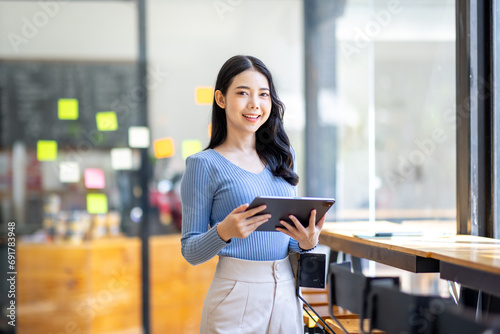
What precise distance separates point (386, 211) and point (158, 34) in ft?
7.37

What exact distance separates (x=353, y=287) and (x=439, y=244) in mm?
587

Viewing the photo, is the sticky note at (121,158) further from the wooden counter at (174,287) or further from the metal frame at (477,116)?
the metal frame at (477,116)

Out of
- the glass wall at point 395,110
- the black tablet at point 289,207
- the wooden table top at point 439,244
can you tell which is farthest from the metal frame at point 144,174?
the black tablet at point 289,207

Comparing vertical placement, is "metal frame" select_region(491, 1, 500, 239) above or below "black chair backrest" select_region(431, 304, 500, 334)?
above

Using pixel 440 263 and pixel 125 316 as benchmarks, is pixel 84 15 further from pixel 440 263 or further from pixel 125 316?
pixel 440 263

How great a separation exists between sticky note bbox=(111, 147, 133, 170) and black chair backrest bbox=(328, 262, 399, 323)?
2.60 metres

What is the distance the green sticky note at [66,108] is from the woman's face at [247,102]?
2791mm

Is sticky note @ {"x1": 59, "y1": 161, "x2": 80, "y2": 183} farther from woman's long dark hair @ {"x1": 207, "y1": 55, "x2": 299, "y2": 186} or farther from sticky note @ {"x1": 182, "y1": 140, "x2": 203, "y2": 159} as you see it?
woman's long dark hair @ {"x1": 207, "y1": 55, "x2": 299, "y2": 186}

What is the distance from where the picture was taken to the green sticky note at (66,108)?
4.43 meters

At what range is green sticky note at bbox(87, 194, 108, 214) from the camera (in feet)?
14.6

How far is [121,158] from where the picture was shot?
4.49 meters

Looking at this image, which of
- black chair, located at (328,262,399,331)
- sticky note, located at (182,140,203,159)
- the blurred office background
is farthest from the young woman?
sticky note, located at (182,140,203,159)

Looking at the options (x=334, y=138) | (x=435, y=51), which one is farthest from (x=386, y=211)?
(x=435, y=51)

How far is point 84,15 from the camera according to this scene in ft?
Result: 14.6
